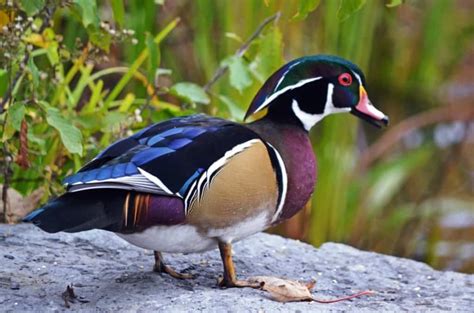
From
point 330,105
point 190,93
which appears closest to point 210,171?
point 330,105

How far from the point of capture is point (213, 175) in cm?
311

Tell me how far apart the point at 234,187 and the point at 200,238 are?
17cm

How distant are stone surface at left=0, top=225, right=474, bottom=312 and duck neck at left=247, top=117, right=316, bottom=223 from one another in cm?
28

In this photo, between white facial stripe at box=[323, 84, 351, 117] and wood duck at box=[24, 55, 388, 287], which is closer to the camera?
wood duck at box=[24, 55, 388, 287]

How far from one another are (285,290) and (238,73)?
120 centimetres

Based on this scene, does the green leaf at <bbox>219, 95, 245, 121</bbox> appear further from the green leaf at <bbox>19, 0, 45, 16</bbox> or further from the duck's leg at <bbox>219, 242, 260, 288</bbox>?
the duck's leg at <bbox>219, 242, 260, 288</bbox>

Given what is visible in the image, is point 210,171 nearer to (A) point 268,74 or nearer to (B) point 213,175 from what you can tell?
(B) point 213,175

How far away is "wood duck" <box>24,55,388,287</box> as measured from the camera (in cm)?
298

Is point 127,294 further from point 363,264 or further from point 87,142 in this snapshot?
A: point 87,142

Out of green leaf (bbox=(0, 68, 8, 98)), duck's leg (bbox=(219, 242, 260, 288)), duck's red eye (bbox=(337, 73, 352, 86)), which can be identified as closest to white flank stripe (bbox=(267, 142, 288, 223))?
duck's leg (bbox=(219, 242, 260, 288))

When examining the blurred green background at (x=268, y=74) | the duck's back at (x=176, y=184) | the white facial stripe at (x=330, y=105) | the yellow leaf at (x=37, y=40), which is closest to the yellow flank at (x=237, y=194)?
the duck's back at (x=176, y=184)

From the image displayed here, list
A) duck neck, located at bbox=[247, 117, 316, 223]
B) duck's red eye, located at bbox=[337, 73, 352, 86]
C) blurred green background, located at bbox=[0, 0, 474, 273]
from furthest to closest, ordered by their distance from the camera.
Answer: blurred green background, located at bbox=[0, 0, 474, 273] < duck's red eye, located at bbox=[337, 73, 352, 86] < duck neck, located at bbox=[247, 117, 316, 223]

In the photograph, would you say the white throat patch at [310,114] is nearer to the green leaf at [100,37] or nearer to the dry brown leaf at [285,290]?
the dry brown leaf at [285,290]

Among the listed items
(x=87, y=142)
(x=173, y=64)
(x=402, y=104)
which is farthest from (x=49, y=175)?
(x=402, y=104)
